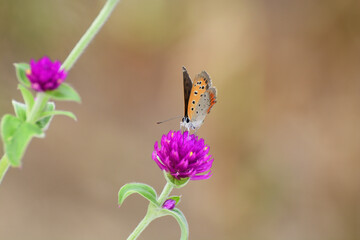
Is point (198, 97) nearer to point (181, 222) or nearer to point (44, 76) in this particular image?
point (181, 222)

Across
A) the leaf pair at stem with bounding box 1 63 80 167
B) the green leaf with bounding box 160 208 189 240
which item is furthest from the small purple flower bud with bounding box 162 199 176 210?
the leaf pair at stem with bounding box 1 63 80 167

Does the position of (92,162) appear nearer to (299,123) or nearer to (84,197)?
(84,197)

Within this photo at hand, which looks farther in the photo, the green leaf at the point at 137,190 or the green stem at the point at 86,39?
the green leaf at the point at 137,190

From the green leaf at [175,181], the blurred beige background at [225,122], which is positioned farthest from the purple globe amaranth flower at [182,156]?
the blurred beige background at [225,122]

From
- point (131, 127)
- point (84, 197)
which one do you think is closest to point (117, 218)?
point (84, 197)

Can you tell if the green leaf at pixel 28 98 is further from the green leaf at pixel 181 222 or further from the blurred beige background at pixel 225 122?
the blurred beige background at pixel 225 122

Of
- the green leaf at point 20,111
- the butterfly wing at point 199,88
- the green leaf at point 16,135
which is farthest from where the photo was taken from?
the butterfly wing at point 199,88
